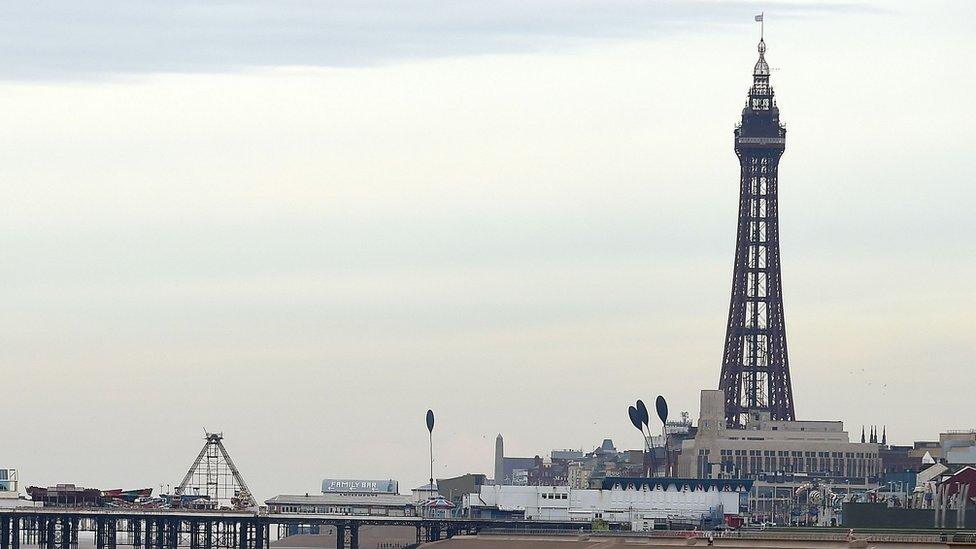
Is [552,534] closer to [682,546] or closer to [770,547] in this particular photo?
[682,546]

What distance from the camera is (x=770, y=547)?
472ft

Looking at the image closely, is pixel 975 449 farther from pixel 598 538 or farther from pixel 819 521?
pixel 598 538

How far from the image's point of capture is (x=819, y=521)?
194125 millimetres

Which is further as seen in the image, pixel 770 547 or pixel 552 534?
pixel 552 534

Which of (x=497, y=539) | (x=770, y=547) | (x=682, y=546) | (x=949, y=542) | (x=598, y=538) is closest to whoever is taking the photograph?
(x=949, y=542)

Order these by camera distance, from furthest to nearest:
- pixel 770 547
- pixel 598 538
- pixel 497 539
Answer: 1. pixel 497 539
2. pixel 598 538
3. pixel 770 547

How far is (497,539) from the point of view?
641 feet

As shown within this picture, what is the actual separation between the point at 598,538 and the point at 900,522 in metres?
32.4

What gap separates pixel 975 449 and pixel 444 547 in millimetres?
41792

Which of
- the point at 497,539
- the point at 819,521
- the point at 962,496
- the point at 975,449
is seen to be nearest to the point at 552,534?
the point at 497,539

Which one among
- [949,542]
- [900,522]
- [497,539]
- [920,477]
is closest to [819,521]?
[920,477]

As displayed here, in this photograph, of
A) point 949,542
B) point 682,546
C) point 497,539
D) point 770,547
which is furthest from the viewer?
point 497,539

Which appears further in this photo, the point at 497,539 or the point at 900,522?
the point at 497,539

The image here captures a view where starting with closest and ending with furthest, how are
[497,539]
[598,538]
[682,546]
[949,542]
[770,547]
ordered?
[949,542], [770,547], [682,546], [598,538], [497,539]
